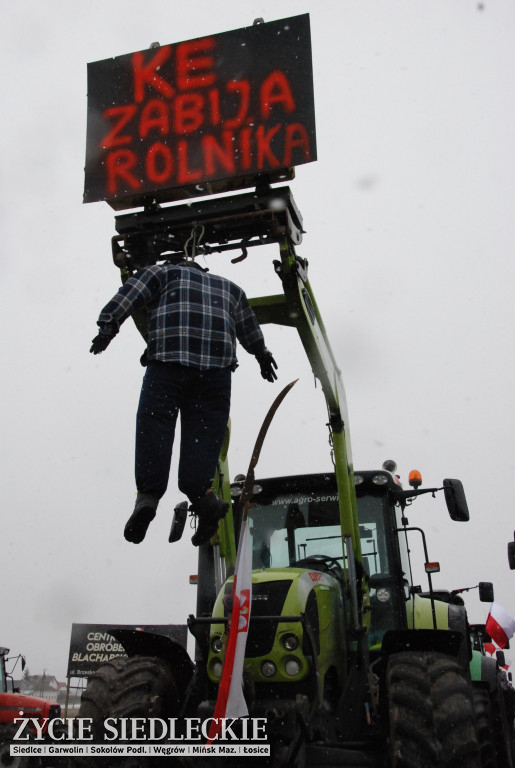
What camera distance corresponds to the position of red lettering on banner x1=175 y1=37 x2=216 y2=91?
4480 millimetres

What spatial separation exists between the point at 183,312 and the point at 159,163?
0.92m

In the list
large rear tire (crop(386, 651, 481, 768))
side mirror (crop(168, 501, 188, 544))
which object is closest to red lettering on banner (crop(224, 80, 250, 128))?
side mirror (crop(168, 501, 188, 544))

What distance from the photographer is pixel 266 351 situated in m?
4.67

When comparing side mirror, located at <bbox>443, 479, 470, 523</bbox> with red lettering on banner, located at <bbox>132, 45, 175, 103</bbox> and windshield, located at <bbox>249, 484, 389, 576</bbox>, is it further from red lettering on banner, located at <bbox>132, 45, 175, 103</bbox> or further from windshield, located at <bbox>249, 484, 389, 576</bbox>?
red lettering on banner, located at <bbox>132, 45, 175, 103</bbox>

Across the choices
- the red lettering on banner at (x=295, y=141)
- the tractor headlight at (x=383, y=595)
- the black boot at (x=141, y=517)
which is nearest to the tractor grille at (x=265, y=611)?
the black boot at (x=141, y=517)

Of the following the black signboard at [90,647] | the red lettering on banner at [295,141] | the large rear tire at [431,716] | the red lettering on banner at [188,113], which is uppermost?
the black signboard at [90,647]

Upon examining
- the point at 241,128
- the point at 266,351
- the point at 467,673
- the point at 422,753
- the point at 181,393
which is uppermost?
the point at 241,128

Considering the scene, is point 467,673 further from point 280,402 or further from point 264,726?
point 280,402

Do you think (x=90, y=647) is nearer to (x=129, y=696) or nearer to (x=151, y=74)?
(x=129, y=696)

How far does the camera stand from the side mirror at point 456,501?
18.5 ft

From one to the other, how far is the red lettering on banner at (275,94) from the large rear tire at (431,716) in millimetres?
3233

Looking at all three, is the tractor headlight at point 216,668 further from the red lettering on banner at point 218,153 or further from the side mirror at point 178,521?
the red lettering on banner at point 218,153

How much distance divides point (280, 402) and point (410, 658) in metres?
1.66

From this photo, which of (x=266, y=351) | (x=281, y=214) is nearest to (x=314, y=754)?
(x=266, y=351)
